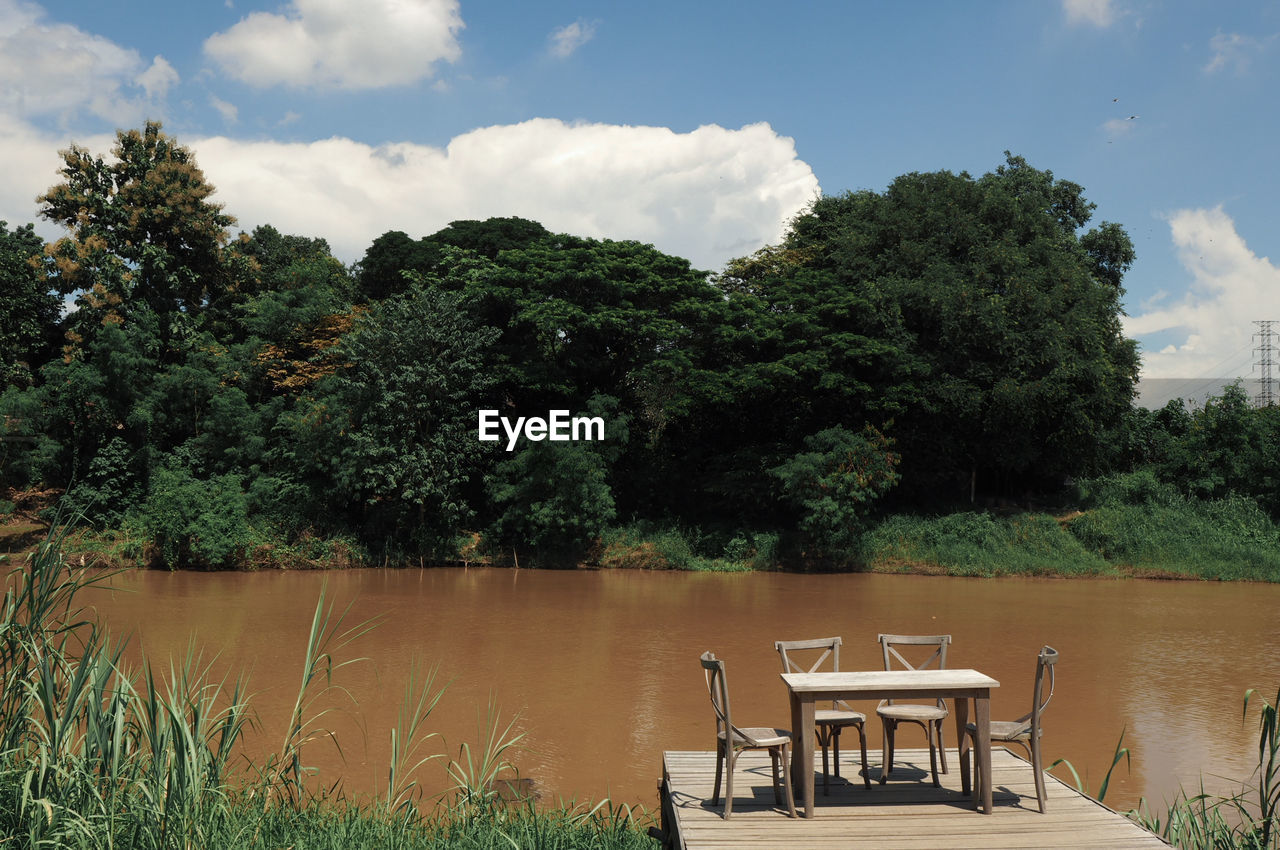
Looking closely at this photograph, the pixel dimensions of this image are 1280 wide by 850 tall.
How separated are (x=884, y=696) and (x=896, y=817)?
576 millimetres

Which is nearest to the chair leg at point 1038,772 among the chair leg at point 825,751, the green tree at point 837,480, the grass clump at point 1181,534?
the chair leg at point 825,751

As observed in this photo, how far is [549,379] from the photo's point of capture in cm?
2272

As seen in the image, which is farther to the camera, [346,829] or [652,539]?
[652,539]

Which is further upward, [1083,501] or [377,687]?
[1083,501]

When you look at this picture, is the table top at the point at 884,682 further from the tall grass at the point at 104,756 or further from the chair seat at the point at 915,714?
the tall grass at the point at 104,756

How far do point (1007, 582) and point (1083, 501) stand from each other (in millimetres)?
6184

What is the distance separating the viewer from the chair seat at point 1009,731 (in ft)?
15.3

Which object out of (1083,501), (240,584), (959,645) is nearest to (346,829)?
(959,645)

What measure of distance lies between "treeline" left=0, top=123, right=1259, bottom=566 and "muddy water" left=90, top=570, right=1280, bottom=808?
211 centimetres

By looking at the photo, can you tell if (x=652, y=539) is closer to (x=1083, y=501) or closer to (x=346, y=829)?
(x=1083, y=501)

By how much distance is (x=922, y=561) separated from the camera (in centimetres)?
2202

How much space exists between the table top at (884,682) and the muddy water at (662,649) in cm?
107

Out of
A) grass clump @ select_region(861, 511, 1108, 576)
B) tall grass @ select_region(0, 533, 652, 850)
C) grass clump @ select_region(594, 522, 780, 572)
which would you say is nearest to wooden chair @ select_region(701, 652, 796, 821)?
tall grass @ select_region(0, 533, 652, 850)

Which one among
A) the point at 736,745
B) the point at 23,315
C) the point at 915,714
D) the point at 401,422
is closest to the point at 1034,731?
the point at 915,714
